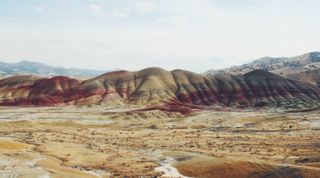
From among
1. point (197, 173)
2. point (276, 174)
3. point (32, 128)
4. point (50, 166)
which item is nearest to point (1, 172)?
point (50, 166)

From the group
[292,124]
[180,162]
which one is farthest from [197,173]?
[292,124]

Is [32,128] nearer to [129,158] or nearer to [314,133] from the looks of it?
[129,158]

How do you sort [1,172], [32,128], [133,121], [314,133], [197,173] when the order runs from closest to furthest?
[1,172]
[197,173]
[314,133]
[32,128]
[133,121]

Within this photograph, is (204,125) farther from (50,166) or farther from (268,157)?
(50,166)

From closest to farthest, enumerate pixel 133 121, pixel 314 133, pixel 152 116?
pixel 314 133 < pixel 133 121 < pixel 152 116

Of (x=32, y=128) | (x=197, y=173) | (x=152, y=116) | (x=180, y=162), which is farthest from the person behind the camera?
(x=152, y=116)

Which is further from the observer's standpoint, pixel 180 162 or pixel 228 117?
pixel 228 117
